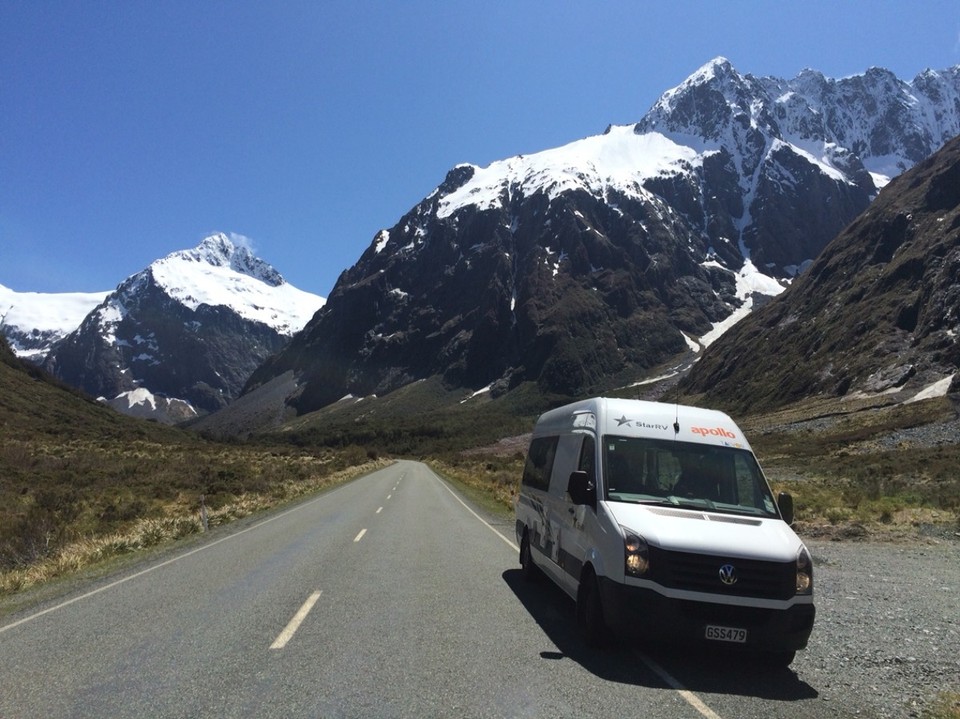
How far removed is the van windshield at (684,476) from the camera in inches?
328

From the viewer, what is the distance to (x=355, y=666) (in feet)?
22.4

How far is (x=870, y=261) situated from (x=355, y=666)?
143120mm

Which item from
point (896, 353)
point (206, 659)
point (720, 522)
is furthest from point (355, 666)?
point (896, 353)

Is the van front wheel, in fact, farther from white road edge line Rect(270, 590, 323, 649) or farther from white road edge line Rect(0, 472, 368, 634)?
white road edge line Rect(0, 472, 368, 634)

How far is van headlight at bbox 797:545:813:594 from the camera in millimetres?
7098

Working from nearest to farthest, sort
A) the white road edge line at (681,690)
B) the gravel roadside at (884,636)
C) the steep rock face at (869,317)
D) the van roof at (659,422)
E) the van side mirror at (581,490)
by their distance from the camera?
the white road edge line at (681,690), the gravel roadside at (884,636), the van side mirror at (581,490), the van roof at (659,422), the steep rock face at (869,317)

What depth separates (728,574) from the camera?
6961mm

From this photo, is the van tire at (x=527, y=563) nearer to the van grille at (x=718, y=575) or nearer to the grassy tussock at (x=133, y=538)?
the van grille at (x=718, y=575)

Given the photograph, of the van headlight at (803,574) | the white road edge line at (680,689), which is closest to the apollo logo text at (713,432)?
the van headlight at (803,574)

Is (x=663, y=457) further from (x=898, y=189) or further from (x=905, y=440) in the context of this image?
(x=898, y=189)

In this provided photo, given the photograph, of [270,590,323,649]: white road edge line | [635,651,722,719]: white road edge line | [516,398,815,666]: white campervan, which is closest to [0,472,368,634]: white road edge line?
[270,590,323,649]: white road edge line

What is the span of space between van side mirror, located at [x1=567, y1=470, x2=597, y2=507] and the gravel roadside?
8.89ft

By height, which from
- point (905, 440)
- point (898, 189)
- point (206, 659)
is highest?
point (898, 189)

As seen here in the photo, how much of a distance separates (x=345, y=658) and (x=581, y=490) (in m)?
3.13
